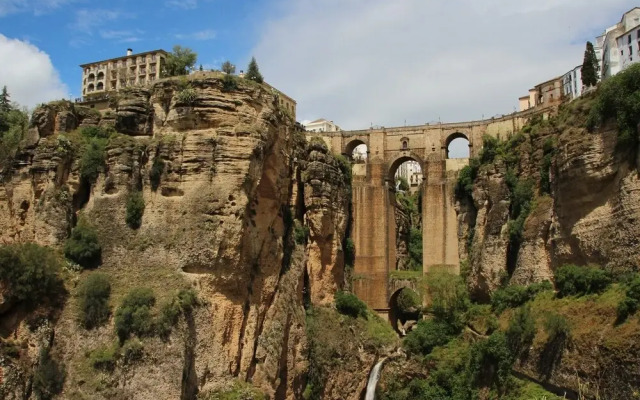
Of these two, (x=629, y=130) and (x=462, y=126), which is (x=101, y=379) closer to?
(x=629, y=130)

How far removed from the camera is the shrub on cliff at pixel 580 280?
3453cm

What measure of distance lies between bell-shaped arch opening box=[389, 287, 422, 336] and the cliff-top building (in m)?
29.6

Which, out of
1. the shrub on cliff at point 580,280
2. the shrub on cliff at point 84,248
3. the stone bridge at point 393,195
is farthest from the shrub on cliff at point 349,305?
the shrub on cliff at point 84,248

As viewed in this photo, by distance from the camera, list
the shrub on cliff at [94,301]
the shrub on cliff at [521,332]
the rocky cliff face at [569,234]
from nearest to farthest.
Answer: the shrub on cliff at [94,301], the rocky cliff face at [569,234], the shrub on cliff at [521,332]

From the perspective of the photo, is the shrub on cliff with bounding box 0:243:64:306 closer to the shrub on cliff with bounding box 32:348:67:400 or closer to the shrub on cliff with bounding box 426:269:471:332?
the shrub on cliff with bounding box 32:348:67:400

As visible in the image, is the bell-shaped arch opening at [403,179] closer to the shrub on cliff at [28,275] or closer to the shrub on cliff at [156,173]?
the shrub on cliff at [156,173]

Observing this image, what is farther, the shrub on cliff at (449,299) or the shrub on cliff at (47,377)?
the shrub on cliff at (449,299)

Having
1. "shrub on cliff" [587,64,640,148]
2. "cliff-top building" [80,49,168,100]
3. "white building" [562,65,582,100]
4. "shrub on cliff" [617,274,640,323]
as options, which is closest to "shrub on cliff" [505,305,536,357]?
"shrub on cliff" [617,274,640,323]

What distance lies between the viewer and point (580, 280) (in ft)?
116

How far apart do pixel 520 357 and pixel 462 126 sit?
67.0 ft

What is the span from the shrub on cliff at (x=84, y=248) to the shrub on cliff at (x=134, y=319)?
371 cm

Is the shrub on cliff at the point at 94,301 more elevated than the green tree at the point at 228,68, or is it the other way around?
the green tree at the point at 228,68

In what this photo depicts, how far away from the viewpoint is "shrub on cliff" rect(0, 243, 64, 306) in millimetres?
29234

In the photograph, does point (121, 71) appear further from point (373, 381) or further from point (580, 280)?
point (580, 280)
